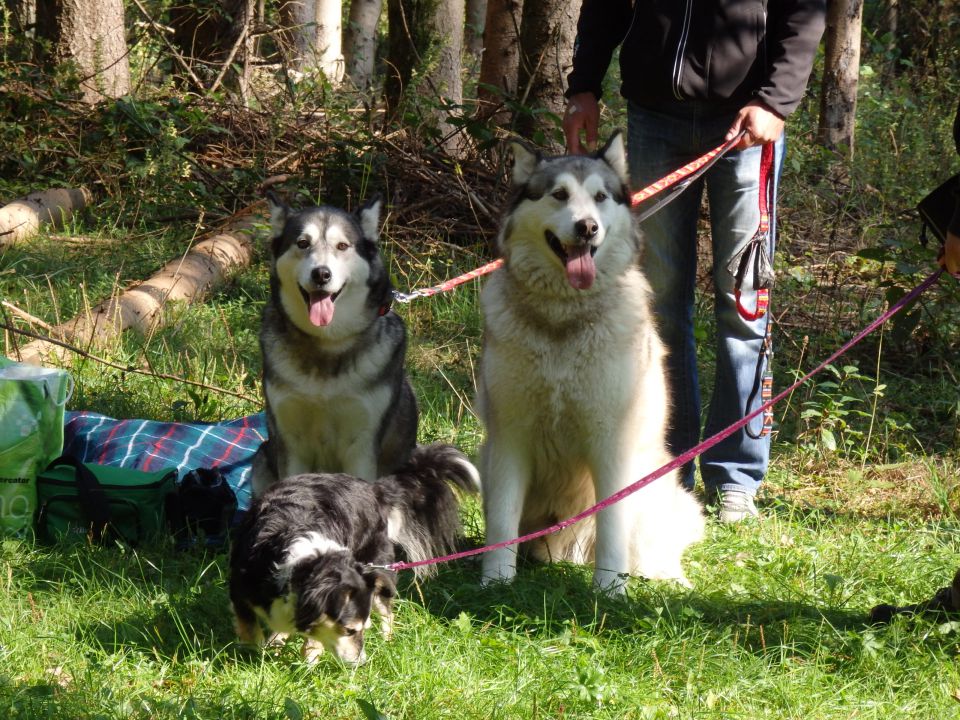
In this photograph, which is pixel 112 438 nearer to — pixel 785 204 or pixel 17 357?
pixel 17 357

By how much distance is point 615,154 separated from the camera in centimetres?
362

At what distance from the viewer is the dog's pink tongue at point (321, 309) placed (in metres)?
4.01

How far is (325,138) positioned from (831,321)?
425 centimetres

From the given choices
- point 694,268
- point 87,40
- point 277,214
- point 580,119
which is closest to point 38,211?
point 87,40

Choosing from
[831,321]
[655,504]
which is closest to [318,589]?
[655,504]

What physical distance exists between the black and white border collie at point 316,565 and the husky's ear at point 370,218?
1158mm

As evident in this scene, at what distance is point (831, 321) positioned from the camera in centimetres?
674

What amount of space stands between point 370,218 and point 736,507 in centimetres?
202

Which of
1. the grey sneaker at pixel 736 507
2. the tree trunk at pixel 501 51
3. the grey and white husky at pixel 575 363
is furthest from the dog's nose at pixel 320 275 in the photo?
the tree trunk at pixel 501 51

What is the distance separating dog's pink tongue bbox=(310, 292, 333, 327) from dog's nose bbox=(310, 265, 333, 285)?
7 centimetres

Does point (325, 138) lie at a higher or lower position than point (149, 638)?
higher

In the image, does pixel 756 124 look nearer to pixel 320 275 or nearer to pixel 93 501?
pixel 320 275

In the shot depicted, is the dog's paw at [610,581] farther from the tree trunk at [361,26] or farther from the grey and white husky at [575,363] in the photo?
the tree trunk at [361,26]

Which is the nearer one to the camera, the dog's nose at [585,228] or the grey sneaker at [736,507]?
the dog's nose at [585,228]
